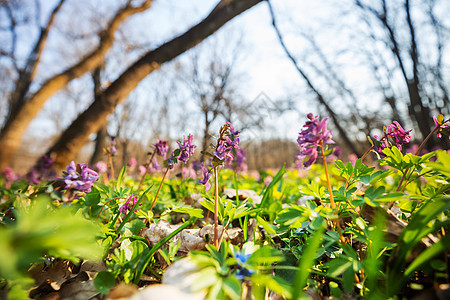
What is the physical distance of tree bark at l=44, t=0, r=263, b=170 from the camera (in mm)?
3877

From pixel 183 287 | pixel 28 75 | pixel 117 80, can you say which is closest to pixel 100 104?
pixel 117 80

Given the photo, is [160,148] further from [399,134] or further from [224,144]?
[399,134]

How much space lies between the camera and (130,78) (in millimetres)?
3996

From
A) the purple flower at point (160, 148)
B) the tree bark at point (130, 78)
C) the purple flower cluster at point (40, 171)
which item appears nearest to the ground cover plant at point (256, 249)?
the purple flower at point (160, 148)

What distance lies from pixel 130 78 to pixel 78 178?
132 inches

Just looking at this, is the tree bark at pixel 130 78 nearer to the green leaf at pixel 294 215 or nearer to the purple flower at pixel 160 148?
the purple flower at pixel 160 148

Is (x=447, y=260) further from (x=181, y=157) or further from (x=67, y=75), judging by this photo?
(x=67, y=75)

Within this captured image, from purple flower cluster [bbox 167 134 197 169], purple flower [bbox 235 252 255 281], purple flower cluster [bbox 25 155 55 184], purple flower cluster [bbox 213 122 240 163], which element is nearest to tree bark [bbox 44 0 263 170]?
purple flower cluster [bbox 25 155 55 184]

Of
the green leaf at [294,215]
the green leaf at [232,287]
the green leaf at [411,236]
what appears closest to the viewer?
the green leaf at [232,287]

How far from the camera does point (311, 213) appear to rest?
0.86m

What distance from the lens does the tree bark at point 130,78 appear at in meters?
3.88

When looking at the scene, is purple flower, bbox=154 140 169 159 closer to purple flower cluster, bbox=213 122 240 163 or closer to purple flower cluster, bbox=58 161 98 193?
purple flower cluster, bbox=58 161 98 193

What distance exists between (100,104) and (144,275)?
12.1ft

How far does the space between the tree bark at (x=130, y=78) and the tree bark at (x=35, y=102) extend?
117 inches
